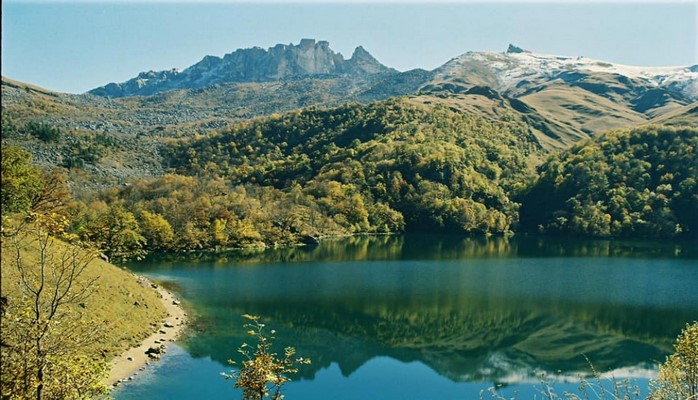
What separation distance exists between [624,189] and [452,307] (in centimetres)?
10274

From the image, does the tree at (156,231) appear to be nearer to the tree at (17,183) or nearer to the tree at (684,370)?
the tree at (17,183)

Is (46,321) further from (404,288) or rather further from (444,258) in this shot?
(444,258)

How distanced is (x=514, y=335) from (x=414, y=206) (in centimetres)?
9827

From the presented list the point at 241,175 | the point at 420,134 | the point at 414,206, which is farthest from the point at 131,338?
the point at 420,134

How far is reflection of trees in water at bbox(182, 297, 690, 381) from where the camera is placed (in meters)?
42.6

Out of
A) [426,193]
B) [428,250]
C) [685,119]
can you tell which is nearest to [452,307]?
[428,250]

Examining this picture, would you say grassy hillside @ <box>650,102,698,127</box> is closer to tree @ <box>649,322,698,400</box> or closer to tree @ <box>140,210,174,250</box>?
tree @ <box>140,210,174,250</box>

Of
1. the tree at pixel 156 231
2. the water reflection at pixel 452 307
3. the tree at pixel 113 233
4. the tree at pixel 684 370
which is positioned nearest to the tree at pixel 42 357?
the tree at pixel 684 370

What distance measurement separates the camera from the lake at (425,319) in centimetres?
3862

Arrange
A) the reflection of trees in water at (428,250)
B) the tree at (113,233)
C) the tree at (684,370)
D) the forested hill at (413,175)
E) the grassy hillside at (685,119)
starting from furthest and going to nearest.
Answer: the grassy hillside at (685,119)
the forested hill at (413,175)
the reflection of trees in water at (428,250)
the tree at (113,233)
the tree at (684,370)

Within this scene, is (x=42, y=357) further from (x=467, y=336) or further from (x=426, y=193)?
(x=426, y=193)

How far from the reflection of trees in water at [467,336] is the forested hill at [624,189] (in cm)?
8505

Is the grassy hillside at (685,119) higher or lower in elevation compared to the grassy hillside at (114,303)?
higher

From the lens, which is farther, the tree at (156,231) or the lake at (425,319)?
the tree at (156,231)
